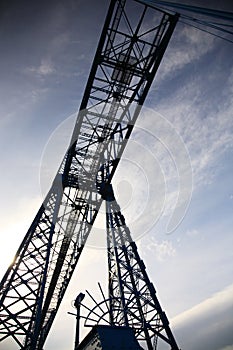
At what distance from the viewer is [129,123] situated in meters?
11.9

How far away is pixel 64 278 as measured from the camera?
17.7 metres

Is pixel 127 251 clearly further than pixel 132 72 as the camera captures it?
Yes

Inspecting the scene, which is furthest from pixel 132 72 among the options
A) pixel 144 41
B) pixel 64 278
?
pixel 64 278

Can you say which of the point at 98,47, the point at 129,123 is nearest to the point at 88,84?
the point at 98,47

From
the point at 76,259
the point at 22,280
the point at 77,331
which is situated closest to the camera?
the point at 77,331

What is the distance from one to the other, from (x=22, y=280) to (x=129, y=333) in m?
5.56

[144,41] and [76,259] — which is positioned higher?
[144,41]

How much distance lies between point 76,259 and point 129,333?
915 cm

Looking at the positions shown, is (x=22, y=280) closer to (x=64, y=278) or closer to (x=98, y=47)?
(x=64, y=278)

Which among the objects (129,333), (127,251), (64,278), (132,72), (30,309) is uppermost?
(132,72)

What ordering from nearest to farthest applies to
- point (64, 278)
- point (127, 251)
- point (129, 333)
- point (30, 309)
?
1. point (129, 333)
2. point (30, 309)
3. point (127, 251)
4. point (64, 278)

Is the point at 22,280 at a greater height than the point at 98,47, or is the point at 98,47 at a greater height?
the point at 98,47

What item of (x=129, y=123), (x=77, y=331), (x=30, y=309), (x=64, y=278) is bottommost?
(x=77, y=331)

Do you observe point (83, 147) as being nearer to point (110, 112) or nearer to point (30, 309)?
point (110, 112)
